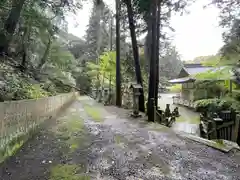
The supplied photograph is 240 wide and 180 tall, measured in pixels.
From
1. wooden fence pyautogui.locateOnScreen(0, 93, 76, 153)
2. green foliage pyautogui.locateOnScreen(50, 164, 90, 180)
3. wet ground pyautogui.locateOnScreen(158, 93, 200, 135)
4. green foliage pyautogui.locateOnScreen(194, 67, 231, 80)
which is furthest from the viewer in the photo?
green foliage pyautogui.locateOnScreen(194, 67, 231, 80)

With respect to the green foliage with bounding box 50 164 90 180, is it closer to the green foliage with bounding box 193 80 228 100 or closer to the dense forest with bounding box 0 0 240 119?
the dense forest with bounding box 0 0 240 119

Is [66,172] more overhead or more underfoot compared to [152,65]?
more underfoot

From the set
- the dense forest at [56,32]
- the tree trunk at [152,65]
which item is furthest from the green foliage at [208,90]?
the tree trunk at [152,65]

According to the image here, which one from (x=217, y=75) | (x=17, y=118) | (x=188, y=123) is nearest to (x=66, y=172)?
(x=17, y=118)

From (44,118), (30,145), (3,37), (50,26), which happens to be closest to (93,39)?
(50,26)

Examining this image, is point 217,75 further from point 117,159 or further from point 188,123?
point 117,159

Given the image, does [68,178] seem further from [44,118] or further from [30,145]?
[44,118]

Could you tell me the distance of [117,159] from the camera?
323cm

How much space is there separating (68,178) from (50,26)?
9079 mm

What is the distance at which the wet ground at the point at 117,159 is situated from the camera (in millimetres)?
2670

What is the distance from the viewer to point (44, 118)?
5.63 m

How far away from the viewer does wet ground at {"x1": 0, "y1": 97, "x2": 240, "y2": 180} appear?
267 centimetres

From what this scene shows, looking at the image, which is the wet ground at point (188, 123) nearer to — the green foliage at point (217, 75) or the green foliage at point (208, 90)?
the green foliage at point (217, 75)

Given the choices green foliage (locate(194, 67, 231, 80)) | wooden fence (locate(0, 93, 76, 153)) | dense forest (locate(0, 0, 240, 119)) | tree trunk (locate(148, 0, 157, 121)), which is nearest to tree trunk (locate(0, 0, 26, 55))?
dense forest (locate(0, 0, 240, 119))
